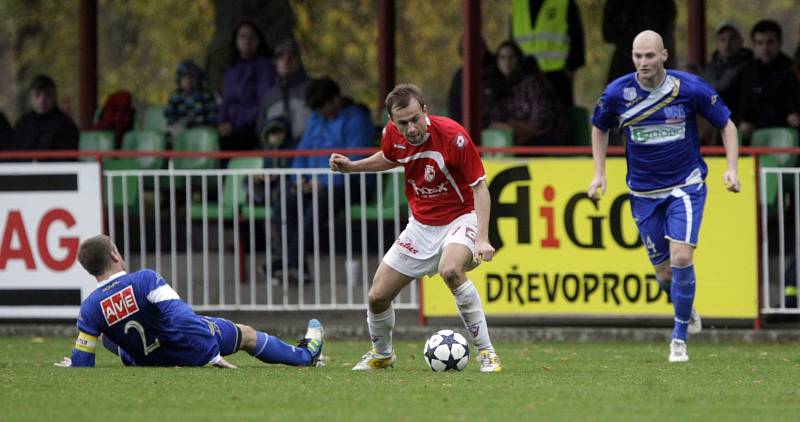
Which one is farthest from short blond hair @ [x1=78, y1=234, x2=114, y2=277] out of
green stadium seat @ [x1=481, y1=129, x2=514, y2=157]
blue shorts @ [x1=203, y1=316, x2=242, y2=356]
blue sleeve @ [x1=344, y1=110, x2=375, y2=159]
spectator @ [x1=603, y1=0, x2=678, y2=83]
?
spectator @ [x1=603, y1=0, x2=678, y2=83]

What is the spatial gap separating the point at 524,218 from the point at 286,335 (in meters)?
2.30

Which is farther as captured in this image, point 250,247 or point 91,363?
point 250,247

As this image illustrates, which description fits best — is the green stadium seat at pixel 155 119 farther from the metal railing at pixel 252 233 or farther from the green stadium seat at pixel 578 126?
the green stadium seat at pixel 578 126

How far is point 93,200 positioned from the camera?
558 inches

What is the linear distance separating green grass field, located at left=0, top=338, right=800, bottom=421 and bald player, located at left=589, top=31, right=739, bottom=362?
27.7 inches

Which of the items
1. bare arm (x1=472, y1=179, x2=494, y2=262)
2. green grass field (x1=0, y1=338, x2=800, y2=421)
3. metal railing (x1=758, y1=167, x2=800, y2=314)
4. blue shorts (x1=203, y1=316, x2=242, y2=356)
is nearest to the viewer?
green grass field (x1=0, y1=338, x2=800, y2=421)

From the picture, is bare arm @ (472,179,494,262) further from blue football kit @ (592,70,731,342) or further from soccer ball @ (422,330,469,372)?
blue football kit @ (592,70,731,342)

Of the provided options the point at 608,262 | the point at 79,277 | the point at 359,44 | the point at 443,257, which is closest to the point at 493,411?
the point at 443,257

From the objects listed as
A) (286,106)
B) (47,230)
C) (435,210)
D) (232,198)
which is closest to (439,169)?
(435,210)

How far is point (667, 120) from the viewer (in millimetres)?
11242

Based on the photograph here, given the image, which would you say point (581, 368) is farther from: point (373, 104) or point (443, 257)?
point (373, 104)

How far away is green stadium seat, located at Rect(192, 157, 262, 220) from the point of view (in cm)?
1455

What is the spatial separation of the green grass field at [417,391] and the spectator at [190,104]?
18.6ft

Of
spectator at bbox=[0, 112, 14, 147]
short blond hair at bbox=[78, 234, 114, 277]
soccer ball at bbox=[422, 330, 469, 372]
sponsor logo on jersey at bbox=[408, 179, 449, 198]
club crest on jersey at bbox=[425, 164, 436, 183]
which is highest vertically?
spectator at bbox=[0, 112, 14, 147]
